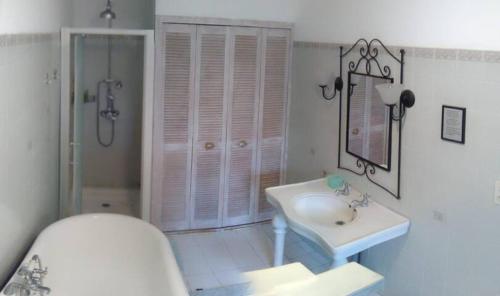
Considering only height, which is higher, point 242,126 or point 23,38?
point 23,38

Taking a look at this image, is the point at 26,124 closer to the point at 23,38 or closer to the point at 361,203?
the point at 23,38

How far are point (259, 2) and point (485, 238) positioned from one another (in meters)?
2.39

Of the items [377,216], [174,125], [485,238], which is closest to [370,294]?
[485,238]

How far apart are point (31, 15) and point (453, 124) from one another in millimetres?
2246

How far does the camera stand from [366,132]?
2.80m

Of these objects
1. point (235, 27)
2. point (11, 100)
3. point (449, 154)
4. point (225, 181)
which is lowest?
point (225, 181)

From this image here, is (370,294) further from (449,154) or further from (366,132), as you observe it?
(366,132)

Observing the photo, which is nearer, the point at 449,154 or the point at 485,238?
the point at 485,238

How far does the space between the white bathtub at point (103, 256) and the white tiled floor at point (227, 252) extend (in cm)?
41

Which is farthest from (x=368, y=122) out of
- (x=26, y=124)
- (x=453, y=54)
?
(x=26, y=124)

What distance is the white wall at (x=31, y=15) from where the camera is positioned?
1.93 metres

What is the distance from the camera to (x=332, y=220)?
108 inches

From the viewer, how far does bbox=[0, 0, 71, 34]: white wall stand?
193 cm

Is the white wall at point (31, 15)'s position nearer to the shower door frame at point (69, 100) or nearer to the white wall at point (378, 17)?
the shower door frame at point (69, 100)
